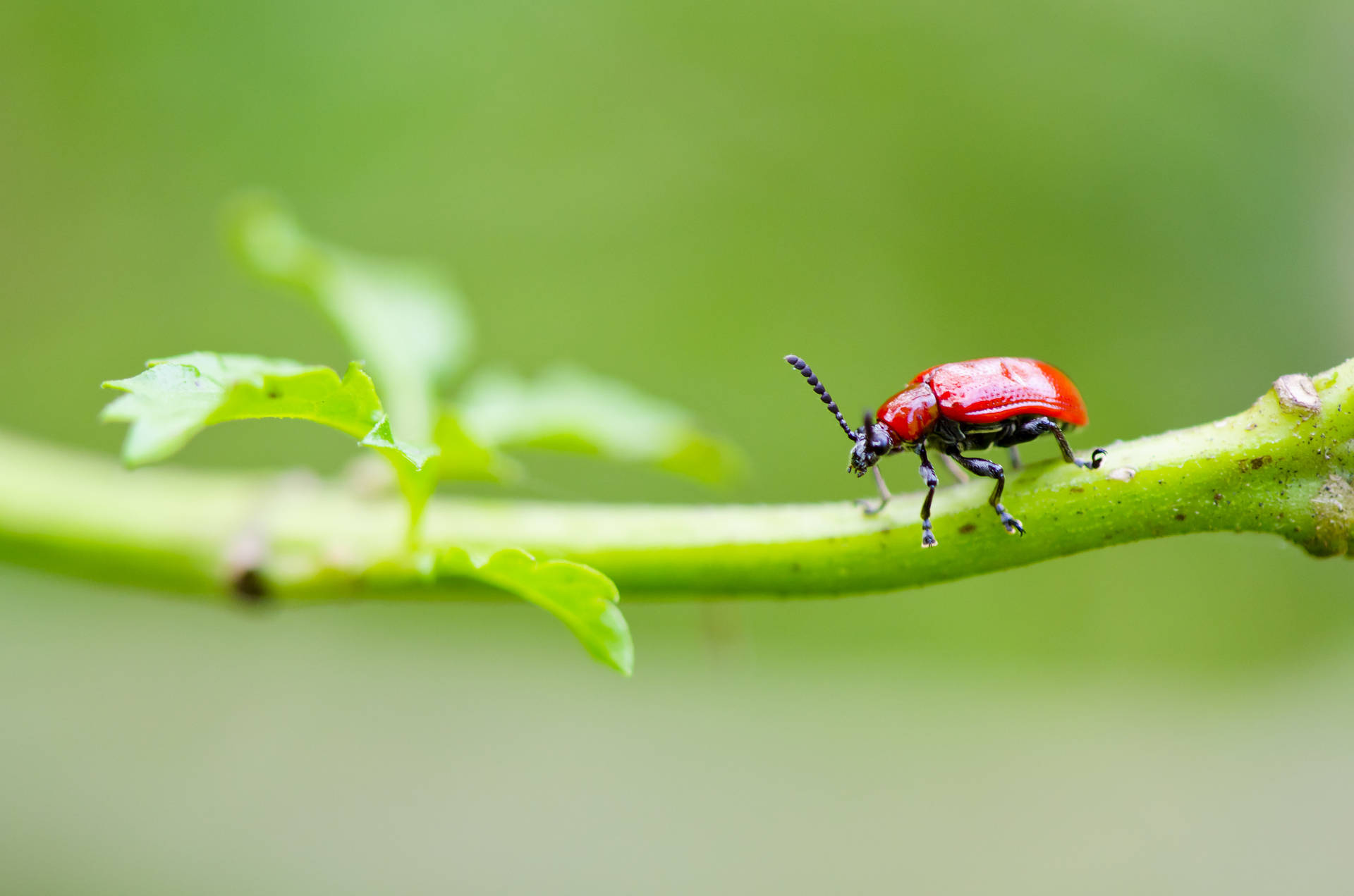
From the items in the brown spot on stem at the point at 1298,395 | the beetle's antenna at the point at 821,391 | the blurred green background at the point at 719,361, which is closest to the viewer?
the brown spot on stem at the point at 1298,395

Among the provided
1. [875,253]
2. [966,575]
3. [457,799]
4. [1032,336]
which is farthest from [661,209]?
[966,575]

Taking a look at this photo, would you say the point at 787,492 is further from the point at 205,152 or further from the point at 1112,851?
the point at 205,152

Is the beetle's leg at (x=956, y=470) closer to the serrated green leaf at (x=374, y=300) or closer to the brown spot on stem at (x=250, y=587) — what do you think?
the serrated green leaf at (x=374, y=300)

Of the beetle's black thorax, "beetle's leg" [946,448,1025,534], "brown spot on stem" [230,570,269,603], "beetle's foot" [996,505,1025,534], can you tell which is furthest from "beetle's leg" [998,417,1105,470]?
"brown spot on stem" [230,570,269,603]

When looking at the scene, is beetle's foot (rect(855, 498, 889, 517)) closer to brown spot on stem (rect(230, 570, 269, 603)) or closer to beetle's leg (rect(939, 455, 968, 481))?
beetle's leg (rect(939, 455, 968, 481))

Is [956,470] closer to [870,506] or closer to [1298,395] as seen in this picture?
[870,506]

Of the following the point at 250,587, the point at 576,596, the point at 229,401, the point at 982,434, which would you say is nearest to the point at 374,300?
the point at 250,587

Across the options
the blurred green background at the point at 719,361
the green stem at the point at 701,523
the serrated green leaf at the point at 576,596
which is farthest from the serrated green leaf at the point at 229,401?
the blurred green background at the point at 719,361
